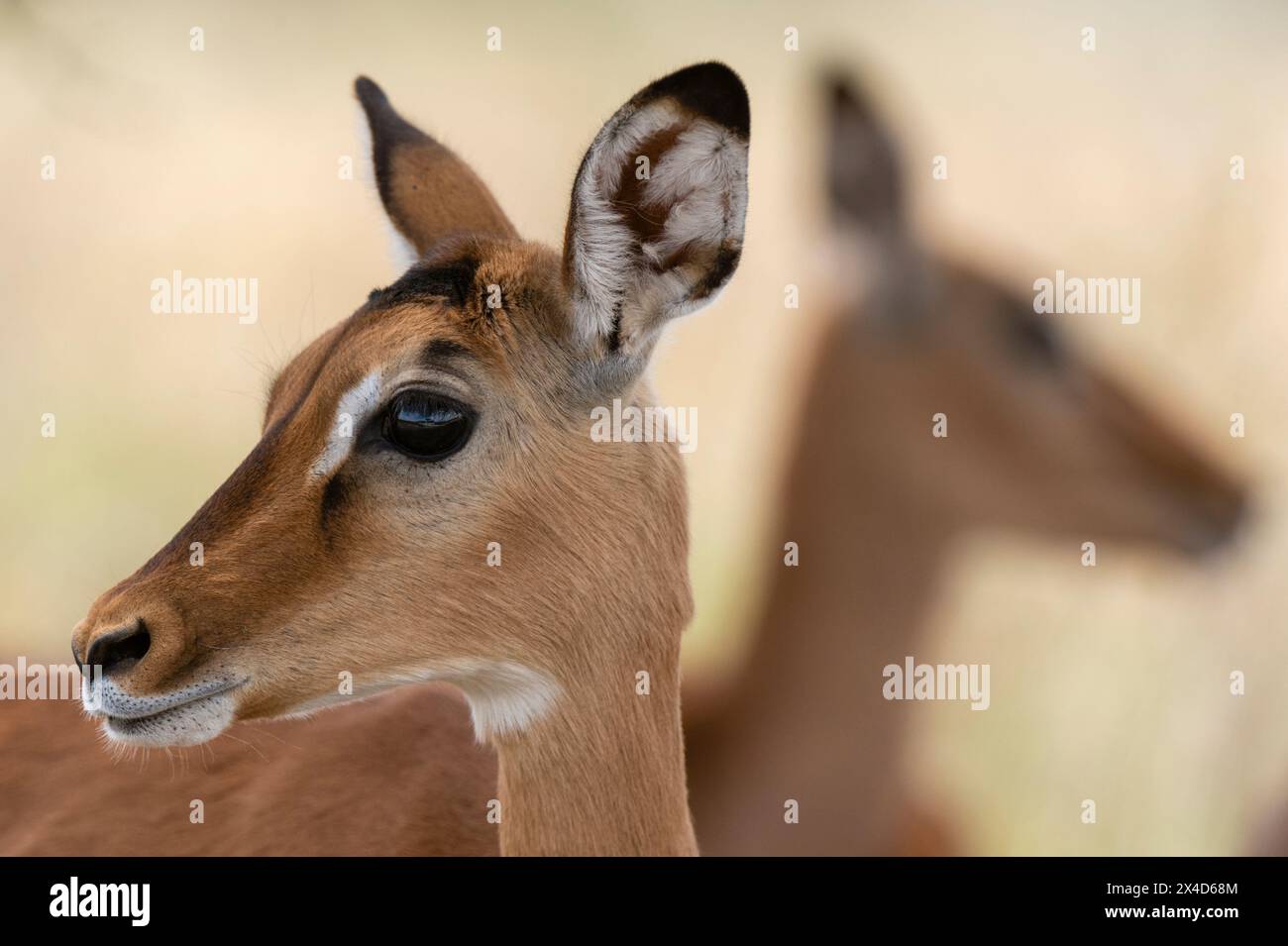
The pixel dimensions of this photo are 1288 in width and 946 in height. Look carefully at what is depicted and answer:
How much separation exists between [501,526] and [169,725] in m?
0.73

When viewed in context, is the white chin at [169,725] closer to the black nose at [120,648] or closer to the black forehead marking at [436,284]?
the black nose at [120,648]

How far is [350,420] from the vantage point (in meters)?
2.96

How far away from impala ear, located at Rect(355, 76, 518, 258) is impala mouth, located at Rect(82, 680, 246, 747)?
1.31 metres

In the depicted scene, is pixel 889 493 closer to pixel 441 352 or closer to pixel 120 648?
pixel 441 352

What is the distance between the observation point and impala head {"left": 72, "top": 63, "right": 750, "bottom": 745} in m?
2.82

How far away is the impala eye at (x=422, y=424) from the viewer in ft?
9.73
